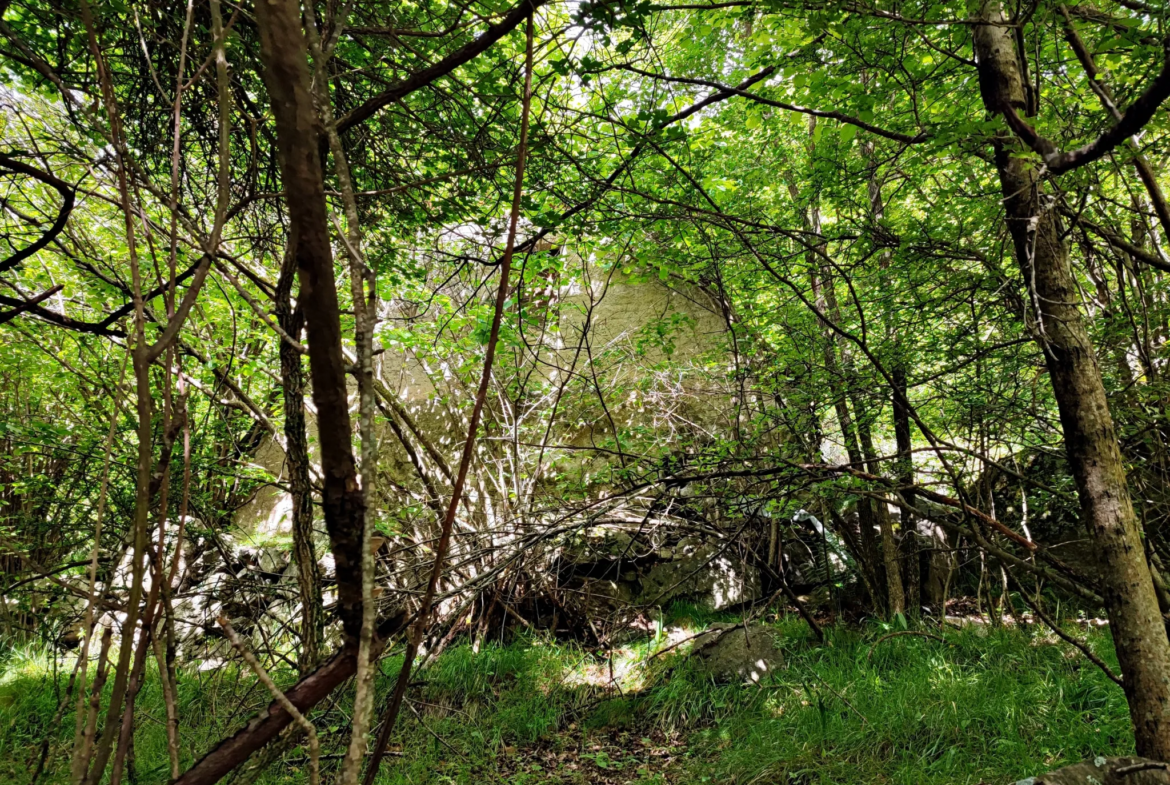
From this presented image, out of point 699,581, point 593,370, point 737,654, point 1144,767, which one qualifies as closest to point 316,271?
point 1144,767

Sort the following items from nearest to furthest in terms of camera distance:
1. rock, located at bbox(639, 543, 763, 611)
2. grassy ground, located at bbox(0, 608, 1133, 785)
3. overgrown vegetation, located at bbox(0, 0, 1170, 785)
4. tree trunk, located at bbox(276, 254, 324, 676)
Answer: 1. overgrown vegetation, located at bbox(0, 0, 1170, 785)
2. tree trunk, located at bbox(276, 254, 324, 676)
3. grassy ground, located at bbox(0, 608, 1133, 785)
4. rock, located at bbox(639, 543, 763, 611)

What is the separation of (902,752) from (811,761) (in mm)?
463

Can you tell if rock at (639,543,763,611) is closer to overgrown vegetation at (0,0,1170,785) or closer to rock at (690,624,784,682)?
overgrown vegetation at (0,0,1170,785)

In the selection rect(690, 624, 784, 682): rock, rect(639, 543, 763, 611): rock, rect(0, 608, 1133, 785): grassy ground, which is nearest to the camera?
rect(0, 608, 1133, 785): grassy ground

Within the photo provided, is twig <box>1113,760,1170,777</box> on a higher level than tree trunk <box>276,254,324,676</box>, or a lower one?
lower

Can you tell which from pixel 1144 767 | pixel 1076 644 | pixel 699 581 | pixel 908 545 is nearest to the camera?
pixel 1144 767

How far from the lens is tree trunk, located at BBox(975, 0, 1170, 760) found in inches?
58.1

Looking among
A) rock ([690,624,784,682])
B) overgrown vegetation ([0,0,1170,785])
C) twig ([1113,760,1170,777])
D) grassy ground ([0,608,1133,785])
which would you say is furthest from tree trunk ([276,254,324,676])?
rock ([690,624,784,682])

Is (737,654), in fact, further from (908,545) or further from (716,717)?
(908,545)

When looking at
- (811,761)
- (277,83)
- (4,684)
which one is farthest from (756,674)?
(4,684)

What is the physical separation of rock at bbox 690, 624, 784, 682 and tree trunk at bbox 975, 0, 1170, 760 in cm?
258

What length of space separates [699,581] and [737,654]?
137 cm

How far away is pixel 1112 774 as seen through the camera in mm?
1525

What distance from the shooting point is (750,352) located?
157 inches
